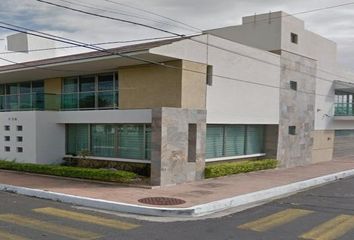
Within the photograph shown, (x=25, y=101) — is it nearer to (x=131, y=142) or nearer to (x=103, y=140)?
(x=103, y=140)

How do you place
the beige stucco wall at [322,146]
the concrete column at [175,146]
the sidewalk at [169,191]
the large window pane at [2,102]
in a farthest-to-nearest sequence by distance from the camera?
the beige stucco wall at [322,146] < the large window pane at [2,102] < the concrete column at [175,146] < the sidewalk at [169,191]

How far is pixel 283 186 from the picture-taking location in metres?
15.5

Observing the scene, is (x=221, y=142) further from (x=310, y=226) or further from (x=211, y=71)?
(x=310, y=226)

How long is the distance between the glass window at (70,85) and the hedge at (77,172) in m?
4.66

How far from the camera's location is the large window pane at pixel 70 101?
64.6 feet

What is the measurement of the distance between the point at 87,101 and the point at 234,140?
7190 millimetres

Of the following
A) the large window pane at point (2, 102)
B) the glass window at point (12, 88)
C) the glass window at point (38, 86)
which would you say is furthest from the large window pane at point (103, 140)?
the glass window at point (12, 88)

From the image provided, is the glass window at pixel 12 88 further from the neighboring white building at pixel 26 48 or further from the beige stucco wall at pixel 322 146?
the beige stucco wall at pixel 322 146

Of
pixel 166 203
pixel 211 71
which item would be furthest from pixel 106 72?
pixel 166 203

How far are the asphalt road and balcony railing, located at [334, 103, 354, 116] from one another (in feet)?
61.0

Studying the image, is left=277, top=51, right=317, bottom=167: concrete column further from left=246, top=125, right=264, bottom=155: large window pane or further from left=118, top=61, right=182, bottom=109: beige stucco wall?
left=118, top=61, right=182, bottom=109: beige stucco wall

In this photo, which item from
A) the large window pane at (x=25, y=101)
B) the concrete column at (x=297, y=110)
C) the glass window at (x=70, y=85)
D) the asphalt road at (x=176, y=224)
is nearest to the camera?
the asphalt road at (x=176, y=224)

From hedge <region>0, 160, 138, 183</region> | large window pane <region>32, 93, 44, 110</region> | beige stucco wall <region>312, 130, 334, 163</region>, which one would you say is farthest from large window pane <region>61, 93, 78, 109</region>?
beige stucco wall <region>312, 130, 334, 163</region>

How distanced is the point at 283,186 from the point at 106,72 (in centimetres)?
934
